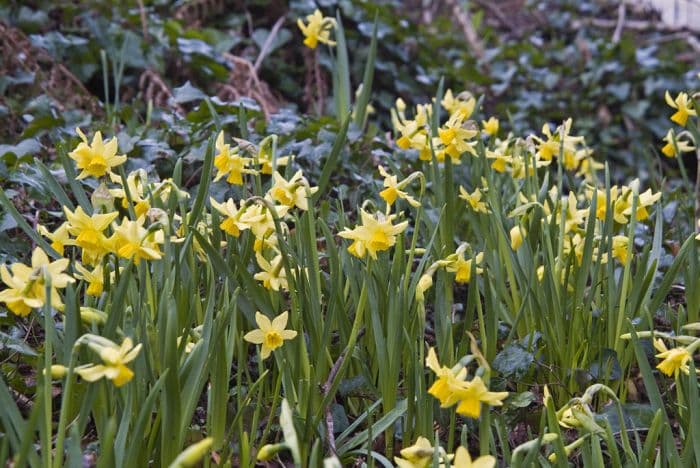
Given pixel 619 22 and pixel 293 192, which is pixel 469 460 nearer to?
pixel 293 192

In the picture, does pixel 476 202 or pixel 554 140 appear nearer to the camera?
pixel 476 202

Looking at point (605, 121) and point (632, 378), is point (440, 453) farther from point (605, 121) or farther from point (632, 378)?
point (605, 121)

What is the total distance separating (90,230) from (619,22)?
529cm

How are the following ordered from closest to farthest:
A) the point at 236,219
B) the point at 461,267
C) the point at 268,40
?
the point at 236,219
the point at 461,267
the point at 268,40

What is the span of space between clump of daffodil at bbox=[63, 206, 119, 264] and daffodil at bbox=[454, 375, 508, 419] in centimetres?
67

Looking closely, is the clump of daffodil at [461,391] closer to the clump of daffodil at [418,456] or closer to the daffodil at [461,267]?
the clump of daffodil at [418,456]

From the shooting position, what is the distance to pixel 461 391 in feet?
4.00

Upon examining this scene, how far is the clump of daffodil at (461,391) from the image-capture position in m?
1.21

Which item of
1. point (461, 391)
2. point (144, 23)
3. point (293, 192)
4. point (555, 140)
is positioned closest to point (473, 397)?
point (461, 391)

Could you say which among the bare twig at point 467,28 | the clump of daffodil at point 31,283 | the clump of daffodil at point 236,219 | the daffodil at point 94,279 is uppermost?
the clump of daffodil at point 31,283

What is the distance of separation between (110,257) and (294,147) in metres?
1.12

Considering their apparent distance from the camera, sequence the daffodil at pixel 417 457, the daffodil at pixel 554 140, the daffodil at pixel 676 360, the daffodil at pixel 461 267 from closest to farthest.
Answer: the daffodil at pixel 417 457 → the daffodil at pixel 676 360 → the daffodil at pixel 461 267 → the daffodil at pixel 554 140

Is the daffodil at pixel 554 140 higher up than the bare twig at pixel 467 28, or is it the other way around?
the daffodil at pixel 554 140

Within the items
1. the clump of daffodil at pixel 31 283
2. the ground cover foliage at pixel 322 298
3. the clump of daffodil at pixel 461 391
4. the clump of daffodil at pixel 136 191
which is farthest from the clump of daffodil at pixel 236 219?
the clump of daffodil at pixel 461 391
